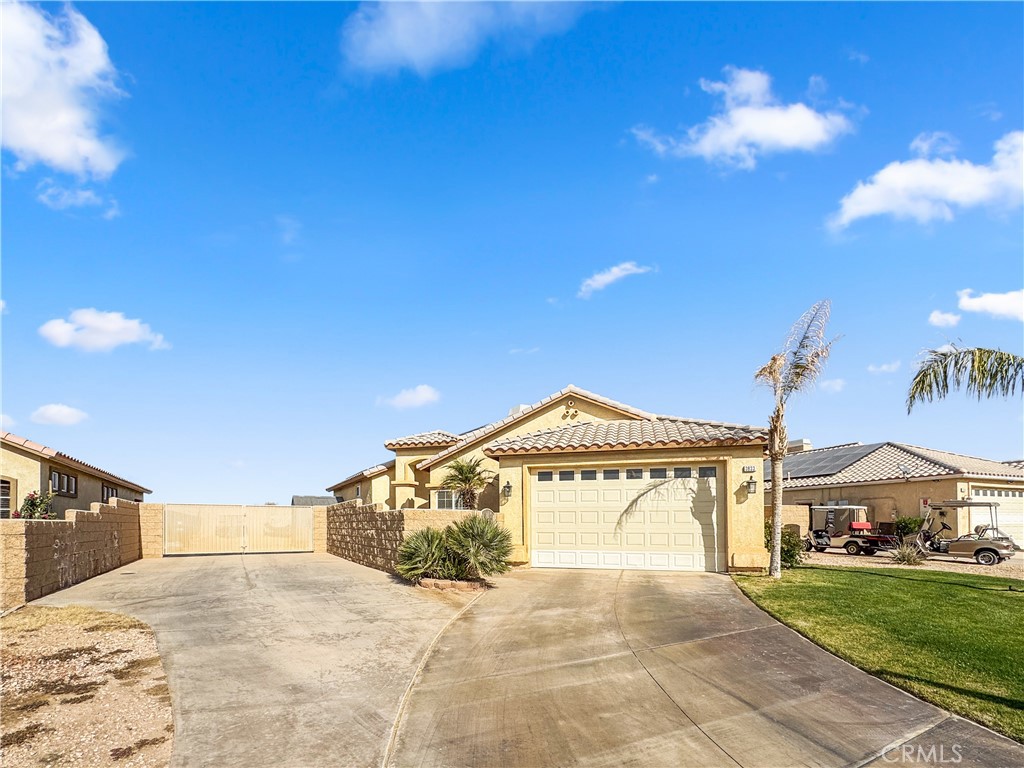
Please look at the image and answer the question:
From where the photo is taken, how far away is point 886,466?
32438mm

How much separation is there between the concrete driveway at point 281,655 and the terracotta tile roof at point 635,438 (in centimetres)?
501

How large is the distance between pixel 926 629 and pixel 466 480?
1465 cm

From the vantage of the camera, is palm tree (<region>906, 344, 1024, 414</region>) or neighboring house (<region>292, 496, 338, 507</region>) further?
neighboring house (<region>292, 496, 338, 507</region>)

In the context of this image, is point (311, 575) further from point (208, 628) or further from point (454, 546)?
point (208, 628)

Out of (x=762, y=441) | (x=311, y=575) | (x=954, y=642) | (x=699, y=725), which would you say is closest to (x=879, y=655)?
(x=954, y=642)

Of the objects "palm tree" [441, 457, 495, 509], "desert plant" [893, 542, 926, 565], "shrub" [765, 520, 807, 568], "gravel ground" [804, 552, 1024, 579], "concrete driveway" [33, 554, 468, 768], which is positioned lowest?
"gravel ground" [804, 552, 1024, 579]

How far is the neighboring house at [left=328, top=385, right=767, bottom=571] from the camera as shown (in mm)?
16000

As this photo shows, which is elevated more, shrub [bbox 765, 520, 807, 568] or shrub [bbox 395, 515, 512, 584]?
shrub [bbox 395, 515, 512, 584]

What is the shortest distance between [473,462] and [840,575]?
1148 cm

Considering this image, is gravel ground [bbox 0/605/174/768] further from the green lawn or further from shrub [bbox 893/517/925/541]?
shrub [bbox 893/517/925/541]

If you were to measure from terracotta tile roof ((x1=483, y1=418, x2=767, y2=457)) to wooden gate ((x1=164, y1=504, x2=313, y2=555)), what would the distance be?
12.0 m

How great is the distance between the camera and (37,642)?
887cm

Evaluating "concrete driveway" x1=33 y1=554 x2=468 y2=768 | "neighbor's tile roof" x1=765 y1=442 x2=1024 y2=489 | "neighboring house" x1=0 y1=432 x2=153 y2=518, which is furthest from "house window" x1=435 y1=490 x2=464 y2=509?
"neighbor's tile roof" x1=765 y1=442 x2=1024 y2=489

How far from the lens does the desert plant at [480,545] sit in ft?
45.3
